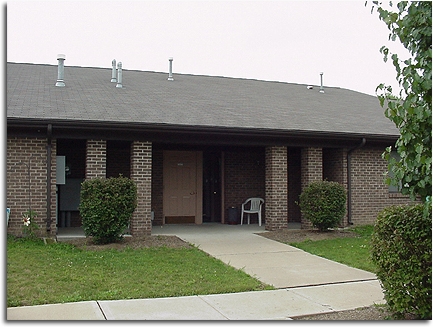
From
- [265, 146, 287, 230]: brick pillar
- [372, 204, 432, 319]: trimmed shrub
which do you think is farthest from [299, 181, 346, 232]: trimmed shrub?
[372, 204, 432, 319]: trimmed shrub

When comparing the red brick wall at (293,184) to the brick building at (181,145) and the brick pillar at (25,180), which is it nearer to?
the brick building at (181,145)

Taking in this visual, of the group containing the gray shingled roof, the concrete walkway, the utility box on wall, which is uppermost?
the gray shingled roof

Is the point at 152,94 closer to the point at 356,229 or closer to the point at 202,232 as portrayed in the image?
the point at 202,232

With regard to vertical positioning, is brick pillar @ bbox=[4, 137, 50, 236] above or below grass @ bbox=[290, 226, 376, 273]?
above

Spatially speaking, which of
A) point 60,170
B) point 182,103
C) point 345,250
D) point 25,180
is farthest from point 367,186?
point 25,180

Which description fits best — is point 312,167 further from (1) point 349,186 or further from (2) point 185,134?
(2) point 185,134

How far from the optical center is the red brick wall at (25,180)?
11016mm

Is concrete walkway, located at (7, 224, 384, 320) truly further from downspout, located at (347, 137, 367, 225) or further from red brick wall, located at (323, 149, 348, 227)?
red brick wall, located at (323, 149, 348, 227)

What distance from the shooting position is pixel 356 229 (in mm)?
13227

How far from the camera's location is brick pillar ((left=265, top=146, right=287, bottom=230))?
13.1 meters

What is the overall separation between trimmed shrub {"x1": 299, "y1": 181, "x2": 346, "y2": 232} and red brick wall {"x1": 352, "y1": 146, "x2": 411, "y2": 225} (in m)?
1.55

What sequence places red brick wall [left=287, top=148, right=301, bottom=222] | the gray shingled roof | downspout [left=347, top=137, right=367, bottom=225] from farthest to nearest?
red brick wall [left=287, top=148, right=301, bottom=222]
downspout [left=347, top=137, right=367, bottom=225]
the gray shingled roof

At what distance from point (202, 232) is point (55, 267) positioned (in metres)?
5.47

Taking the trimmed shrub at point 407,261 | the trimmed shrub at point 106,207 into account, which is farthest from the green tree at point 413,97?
the trimmed shrub at point 106,207
